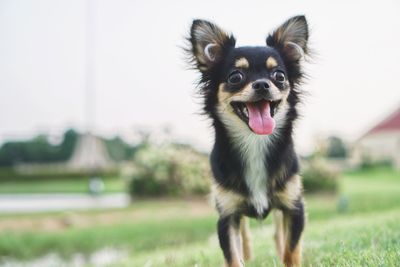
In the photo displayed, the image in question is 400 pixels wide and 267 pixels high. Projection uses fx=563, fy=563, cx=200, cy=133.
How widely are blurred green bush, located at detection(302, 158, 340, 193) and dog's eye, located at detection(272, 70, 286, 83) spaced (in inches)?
629

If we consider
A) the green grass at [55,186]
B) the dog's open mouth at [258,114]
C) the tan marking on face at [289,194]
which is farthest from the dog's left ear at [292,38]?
the green grass at [55,186]

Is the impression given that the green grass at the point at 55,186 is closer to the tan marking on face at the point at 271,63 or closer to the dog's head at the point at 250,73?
the dog's head at the point at 250,73

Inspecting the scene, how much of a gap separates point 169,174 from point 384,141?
92.7 feet

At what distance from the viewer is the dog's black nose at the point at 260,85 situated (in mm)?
3641

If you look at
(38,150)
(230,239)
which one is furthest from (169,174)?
(38,150)

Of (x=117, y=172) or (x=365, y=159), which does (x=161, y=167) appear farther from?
(x=365, y=159)

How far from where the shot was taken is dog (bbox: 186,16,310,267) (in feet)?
12.9

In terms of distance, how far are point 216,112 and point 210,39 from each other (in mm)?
585

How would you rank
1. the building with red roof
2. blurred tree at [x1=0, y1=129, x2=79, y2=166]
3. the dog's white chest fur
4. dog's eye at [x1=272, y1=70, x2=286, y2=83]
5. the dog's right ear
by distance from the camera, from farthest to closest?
blurred tree at [x1=0, y1=129, x2=79, y2=166] → the building with red roof → the dog's right ear → the dog's white chest fur → dog's eye at [x1=272, y1=70, x2=286, y2=83]

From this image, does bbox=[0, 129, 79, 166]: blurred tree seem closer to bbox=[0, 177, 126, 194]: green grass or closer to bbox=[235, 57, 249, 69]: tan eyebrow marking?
bbox=[0, 177, 126, 194]: green grass

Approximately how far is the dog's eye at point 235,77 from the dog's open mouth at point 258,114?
0.15 metres

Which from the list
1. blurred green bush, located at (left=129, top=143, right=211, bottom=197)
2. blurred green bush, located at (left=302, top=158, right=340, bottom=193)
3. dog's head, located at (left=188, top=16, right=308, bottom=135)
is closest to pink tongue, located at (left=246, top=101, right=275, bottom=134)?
dog's head, located at (left=188, top=16, right=308, bottom=135)

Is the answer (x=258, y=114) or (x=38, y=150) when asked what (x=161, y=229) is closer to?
(x=258, y=114)

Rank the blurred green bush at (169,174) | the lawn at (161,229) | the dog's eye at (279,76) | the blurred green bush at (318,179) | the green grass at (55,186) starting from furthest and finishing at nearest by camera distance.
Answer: the green grass at (55,186) → the blurred green bush at (318,179) → the blurred green bush at (169,174) → the lawn at (161,229) → the dog's eye at (279,76)
